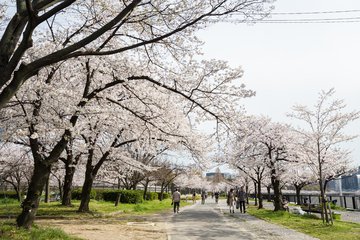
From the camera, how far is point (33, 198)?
9.55 meters

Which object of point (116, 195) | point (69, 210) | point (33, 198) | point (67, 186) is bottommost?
point (69, 210)

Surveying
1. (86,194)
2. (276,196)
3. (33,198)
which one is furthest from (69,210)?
(276,196)

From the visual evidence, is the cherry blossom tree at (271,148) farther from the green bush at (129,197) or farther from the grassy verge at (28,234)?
the grassy verge at (28,234)

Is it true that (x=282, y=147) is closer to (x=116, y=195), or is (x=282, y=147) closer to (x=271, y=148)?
(x=271, y=148)

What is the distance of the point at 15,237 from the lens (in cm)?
760

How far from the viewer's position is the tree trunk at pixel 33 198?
9258mm

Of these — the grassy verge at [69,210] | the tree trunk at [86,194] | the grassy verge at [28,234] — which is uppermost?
the tree trunk at [86,194]

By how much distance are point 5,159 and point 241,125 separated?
29.1m

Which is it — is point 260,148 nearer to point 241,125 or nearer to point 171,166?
point 241,125

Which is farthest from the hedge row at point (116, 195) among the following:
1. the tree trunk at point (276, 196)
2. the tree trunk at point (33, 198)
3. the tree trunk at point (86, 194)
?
the tree trunk at point (33, 198)

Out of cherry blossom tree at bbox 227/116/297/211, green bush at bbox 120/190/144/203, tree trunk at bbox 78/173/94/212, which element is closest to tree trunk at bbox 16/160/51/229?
tree trunk at bbox 78/173/94/212

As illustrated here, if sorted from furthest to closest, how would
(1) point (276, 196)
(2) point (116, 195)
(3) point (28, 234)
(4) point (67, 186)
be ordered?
(2) point (116, 195) < (1) point (276, 196) < (4) point (67, 186) < (3) point (28, 234)

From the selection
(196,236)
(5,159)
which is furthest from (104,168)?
(196,236)

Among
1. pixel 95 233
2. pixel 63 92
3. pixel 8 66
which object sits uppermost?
pixel 63 92
